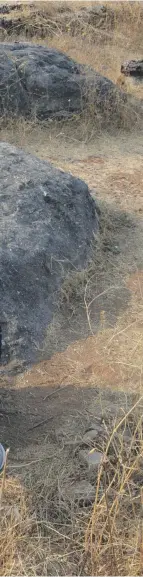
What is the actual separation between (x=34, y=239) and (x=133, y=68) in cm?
430

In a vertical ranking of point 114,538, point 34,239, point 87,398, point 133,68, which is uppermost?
point 133,68

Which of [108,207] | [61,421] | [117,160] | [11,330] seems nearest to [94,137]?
[117,160]

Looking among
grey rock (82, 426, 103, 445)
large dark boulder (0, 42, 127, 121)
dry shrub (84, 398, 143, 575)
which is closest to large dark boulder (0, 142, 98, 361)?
grey rock (82, 426, 103, 445)

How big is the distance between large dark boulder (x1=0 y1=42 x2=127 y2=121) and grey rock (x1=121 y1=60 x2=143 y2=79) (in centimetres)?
109

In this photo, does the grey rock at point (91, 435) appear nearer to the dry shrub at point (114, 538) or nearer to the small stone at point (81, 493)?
the small stone at point (81, 493)

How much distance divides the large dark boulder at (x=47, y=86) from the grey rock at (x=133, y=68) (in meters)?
1.09

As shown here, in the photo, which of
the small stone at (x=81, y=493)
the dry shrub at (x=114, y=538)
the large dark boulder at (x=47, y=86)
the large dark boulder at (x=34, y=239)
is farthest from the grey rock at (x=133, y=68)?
the dry shrub at (x=114, y=538)

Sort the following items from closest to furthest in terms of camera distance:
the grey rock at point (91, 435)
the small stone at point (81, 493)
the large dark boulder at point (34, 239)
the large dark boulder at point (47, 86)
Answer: the small stone at point (81, 493) < the grey rock at point (91, 435) < the large dark boulder at point (34, 239) < the large dark boulder at point (47, 86)

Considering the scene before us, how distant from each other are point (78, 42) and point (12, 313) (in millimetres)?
5758

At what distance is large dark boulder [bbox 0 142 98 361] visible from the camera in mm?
3459

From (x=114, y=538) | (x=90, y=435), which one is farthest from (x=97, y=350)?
(x=114, y=538)

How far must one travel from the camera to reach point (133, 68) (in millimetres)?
7480

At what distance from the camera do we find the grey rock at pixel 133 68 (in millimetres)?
7481

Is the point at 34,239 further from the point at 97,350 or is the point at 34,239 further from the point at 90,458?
the point at 90,458
